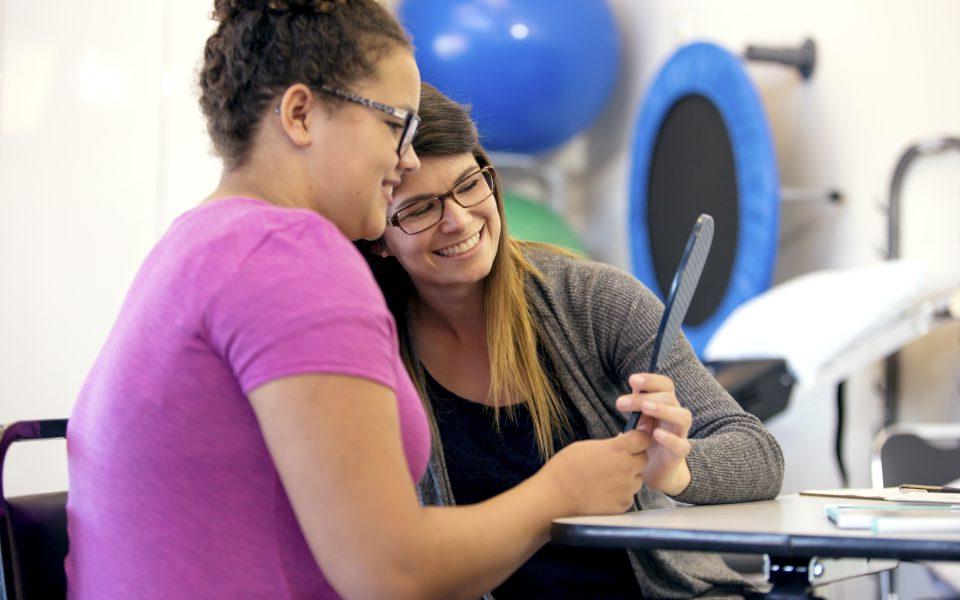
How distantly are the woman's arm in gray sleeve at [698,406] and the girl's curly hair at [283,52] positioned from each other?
0.50 m

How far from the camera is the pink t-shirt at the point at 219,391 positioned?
2.31 ft

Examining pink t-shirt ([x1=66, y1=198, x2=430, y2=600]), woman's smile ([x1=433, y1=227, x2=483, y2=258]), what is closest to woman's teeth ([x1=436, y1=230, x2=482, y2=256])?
woman's smile ([x1=433, y1=227, x2=483, y2=258])

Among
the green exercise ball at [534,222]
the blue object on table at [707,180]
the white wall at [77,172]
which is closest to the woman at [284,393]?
the white wall at [77,172]

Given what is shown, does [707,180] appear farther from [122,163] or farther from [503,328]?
[503,328]

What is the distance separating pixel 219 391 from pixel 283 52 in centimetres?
28

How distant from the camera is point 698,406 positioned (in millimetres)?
1186

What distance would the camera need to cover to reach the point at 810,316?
2240 mm

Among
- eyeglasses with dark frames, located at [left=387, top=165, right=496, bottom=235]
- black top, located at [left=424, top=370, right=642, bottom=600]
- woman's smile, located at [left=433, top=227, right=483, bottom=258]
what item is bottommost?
black top, located at [left=424, top=370, right=642, bottom=600]

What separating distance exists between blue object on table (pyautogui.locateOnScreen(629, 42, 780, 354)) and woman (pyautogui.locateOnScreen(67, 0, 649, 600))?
177 cm

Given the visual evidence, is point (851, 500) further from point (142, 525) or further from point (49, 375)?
point (49, 375)

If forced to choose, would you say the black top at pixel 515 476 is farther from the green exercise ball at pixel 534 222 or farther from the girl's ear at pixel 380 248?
the green exercise ball at pixel 534 222

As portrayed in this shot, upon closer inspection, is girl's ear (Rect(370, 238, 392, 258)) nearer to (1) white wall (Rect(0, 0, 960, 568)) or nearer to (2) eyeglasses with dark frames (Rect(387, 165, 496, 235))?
(2) eyeglasses with dark frames (Rect(387, 165, 496, 235))

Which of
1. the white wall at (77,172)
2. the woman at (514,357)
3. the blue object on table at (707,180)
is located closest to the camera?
the woman at (514,357)

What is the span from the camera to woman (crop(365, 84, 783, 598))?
3.98 feet
